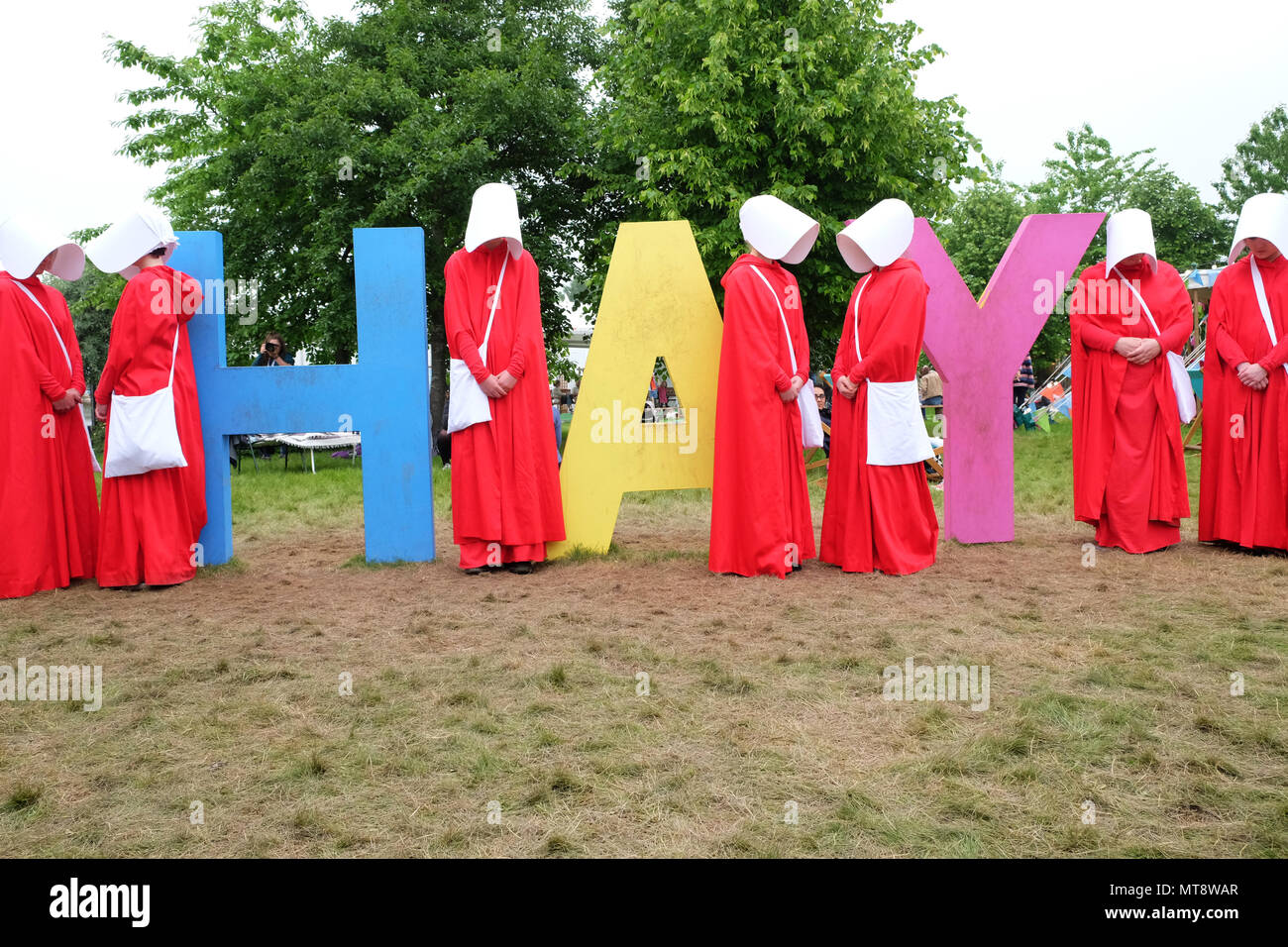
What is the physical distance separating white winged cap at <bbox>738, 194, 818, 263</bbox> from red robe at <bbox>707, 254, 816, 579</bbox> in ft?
0.37

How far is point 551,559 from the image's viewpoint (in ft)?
22.9

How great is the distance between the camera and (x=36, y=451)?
6.19m

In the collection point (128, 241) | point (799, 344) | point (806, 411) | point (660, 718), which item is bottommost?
point (660, 718)

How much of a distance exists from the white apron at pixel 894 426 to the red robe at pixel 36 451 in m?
5.23

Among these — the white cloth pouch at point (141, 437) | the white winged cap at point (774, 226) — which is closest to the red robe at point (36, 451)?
the white cloth pouch at point (141, 437)

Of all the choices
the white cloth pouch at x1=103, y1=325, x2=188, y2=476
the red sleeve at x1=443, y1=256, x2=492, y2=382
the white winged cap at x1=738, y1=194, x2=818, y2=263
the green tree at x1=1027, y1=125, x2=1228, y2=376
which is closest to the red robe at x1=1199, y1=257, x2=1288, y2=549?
the white winged cap at x1=738, y1=194, x2=818, y2=263

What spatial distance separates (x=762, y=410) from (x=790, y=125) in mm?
9928

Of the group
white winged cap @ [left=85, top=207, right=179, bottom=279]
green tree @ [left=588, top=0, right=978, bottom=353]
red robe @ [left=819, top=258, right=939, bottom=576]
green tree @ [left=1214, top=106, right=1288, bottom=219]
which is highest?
green tree @ [left=1214, top=106, right=1288, bottom=219]

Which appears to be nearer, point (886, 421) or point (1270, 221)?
point (886, 421)

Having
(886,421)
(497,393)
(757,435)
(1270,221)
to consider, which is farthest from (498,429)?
(1270,221)

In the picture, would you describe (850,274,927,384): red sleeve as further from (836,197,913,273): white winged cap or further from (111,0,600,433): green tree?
(111,0,600,433): green tree

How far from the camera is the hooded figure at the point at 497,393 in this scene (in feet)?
21.4

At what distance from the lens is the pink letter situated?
715 centimetres

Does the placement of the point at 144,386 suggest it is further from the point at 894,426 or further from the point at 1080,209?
the point at 1080,209
